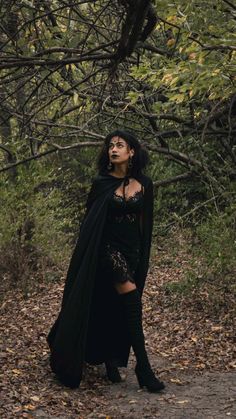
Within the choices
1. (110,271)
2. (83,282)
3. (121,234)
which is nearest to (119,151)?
(121,234)

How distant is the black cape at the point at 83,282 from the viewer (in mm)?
5023

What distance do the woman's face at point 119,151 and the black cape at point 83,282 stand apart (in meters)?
0.16

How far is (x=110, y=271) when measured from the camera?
5055 millimetres

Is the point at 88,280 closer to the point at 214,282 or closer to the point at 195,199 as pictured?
the point at 214,282

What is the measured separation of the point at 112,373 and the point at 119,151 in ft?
6.17

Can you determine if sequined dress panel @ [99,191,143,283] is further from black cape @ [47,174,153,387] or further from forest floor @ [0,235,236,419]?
forest floor @ [0,235,236,419]

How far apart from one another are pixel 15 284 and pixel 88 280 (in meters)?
4.51

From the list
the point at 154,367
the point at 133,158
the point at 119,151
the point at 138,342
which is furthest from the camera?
the point at 154,367

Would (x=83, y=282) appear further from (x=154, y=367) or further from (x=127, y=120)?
(x=127, y=120)

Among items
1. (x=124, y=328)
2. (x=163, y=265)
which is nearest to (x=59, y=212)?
(x=163, y=265)

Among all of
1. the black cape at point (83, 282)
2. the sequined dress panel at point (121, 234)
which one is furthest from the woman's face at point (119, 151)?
the sequined dress panel at point (121, 234)

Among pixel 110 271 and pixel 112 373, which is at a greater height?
pixel 110 271

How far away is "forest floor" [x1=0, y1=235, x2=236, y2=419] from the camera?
460 centimetres

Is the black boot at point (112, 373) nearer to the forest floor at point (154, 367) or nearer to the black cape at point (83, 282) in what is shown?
the forest floor at point (154, 367)
